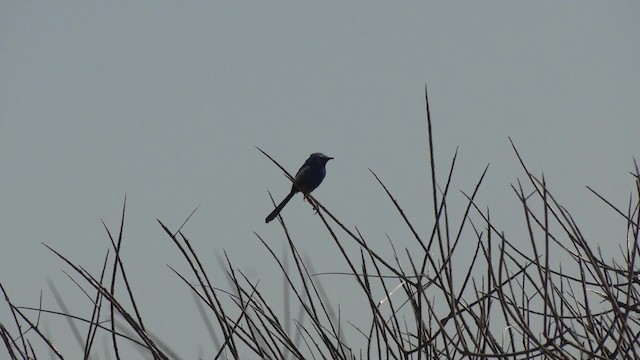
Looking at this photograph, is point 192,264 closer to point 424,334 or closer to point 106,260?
point 106,260

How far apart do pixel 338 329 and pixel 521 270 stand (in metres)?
0.71

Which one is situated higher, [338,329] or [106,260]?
[338,329]

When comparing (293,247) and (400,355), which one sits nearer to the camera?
(400,355)

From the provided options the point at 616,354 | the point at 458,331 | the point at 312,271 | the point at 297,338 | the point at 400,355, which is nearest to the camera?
the point at 616,354

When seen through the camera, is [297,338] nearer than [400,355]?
No

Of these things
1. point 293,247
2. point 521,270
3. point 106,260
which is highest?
point 521,270

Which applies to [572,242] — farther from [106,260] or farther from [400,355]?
[106,260]

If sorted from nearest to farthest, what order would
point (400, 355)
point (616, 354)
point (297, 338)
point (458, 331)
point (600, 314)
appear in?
point (616, 354), point (458, 331), point (400, 355), point (600, 314), point (297, 338)

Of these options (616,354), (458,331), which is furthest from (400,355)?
(616,354)

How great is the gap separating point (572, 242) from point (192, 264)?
1.36 meters

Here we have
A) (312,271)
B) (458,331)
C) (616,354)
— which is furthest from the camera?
(312,271)

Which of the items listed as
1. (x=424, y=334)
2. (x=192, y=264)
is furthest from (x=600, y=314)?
(x=192, y=264)

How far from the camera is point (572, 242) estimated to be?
3.08 m

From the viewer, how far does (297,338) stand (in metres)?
3.27
